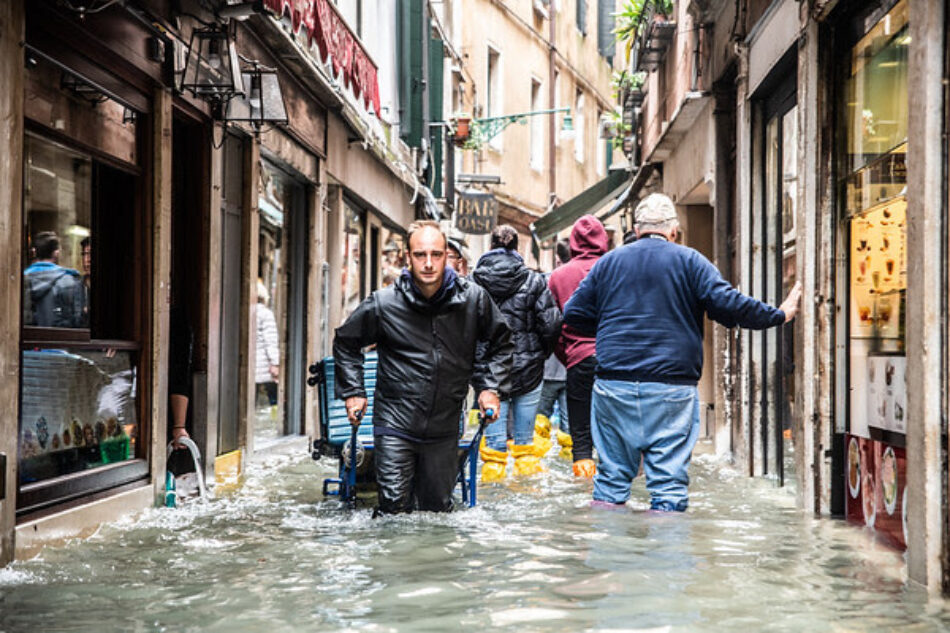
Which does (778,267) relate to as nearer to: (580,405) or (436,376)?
(580,405)

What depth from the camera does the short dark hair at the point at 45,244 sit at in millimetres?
6605

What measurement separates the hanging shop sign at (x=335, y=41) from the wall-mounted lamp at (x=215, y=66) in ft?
1.46

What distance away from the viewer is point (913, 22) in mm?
5336

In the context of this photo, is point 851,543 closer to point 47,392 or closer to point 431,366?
point 431,366

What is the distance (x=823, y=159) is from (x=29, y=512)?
4.57 meters

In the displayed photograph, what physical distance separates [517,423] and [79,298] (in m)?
3.57

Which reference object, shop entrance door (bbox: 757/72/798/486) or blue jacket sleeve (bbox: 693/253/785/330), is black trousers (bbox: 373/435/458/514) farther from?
shop entrance door (bbox: 757/72/798/486)

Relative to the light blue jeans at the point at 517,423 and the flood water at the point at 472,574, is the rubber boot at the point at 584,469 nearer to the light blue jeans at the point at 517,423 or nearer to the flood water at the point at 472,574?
the light blue jeans at the point at 517,423

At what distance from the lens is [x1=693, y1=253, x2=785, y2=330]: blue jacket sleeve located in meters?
6.48

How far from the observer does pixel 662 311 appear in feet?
21.7

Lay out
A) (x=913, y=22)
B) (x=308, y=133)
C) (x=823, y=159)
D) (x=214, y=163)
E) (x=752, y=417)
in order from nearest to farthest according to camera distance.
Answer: (x=913, y=22) < (x=823, y=159) < (x=214, y=163) < (x=752, y=417) < (x=308, y=133)

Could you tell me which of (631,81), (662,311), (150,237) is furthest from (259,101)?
(631,81)

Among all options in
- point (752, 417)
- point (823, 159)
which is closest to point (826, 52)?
point (823, 159)

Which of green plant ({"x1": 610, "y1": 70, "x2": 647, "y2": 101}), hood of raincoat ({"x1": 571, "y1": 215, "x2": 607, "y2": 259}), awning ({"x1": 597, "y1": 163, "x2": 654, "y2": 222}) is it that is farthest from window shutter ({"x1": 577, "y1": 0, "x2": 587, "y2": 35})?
hood of raincoat ({"x1": 571, "y1": 215, "x2": 607, "y2": 259})
